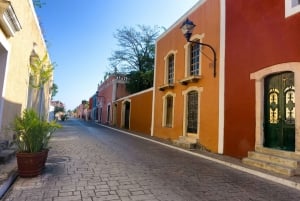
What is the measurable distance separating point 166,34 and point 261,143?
942 centimetres

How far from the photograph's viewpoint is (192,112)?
10.8 meters

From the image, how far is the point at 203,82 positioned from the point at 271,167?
4810 mm

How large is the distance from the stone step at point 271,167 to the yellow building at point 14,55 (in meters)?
6.19

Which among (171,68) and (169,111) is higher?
(171,68)

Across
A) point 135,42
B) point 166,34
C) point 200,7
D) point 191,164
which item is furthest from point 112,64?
point 191,164

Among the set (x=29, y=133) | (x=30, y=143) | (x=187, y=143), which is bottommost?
(x=187, y=143)

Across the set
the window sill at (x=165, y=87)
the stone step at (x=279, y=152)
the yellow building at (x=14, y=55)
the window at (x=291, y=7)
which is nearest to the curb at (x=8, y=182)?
the yellow building at (x=14, y=55)

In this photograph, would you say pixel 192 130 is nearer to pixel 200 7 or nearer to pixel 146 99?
pixel 200 7

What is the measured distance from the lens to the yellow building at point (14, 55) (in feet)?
16.7

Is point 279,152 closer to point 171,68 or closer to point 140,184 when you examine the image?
point 140,184

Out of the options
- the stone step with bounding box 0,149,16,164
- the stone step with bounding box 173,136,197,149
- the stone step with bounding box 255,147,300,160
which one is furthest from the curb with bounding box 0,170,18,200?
the stone step with bounding box 173,136,197,149

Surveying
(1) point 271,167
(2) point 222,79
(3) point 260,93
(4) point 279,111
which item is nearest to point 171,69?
(2) point 222,79

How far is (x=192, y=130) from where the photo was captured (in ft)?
35.1

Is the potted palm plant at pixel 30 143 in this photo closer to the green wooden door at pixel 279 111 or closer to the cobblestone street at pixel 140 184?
the cobblestone street at pixel 140 184
